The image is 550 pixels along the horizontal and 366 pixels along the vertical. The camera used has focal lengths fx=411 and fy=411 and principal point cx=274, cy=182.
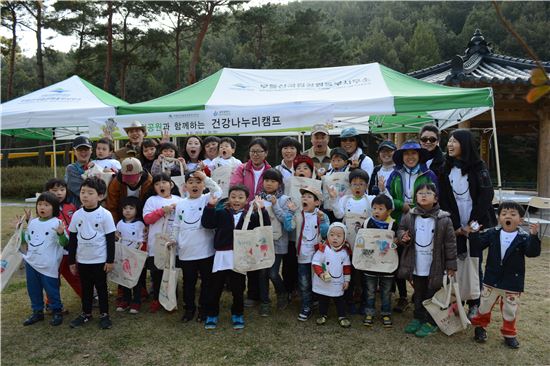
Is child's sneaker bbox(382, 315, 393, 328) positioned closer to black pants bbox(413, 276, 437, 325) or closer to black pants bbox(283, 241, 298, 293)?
black pants bbox(413, 276, 437, 325)

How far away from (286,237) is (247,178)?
72cm

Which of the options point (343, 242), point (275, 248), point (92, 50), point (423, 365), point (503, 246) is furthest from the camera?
point (92, 50)

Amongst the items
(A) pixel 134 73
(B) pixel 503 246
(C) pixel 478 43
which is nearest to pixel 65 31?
(A) pixel 134 73

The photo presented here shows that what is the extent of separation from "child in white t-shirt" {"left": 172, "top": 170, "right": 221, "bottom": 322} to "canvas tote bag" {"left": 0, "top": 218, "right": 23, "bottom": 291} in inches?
54.7

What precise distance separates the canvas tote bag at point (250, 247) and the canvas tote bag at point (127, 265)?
0.94m

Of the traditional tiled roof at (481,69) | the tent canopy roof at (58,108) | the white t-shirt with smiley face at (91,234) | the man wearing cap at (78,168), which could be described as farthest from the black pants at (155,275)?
the traditional tiled roof at (481,69)

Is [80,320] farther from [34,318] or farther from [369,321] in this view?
[369,321]

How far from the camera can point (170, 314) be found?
160 inches

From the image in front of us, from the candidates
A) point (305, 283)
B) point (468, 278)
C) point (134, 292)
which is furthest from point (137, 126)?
point (468, 278)

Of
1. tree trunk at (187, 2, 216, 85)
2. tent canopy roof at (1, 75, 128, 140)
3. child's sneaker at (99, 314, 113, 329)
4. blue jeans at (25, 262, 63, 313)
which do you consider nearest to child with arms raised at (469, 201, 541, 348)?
child's sneaker at (99, 314, 113, 329)

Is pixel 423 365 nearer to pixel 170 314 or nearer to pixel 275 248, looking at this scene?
pixel 275 248

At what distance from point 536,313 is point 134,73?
27.7 metres

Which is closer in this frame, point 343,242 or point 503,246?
point 503,246

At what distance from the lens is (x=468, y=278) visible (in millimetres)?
3596
